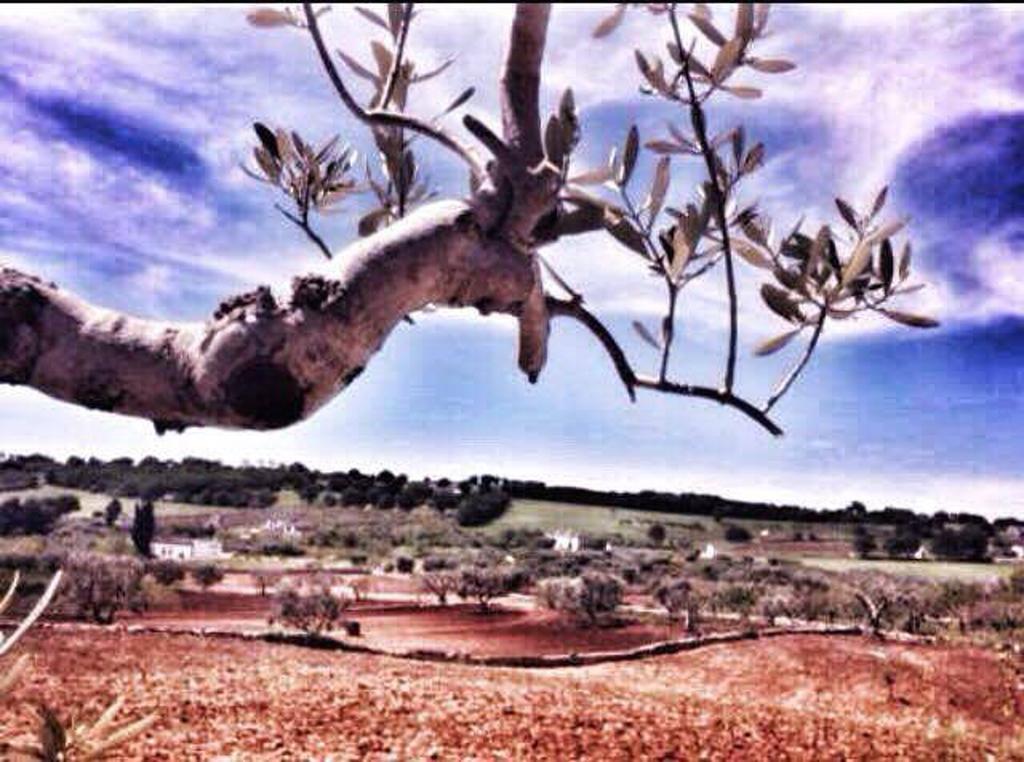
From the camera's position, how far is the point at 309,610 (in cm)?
1761

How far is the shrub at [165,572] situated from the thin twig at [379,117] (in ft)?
85.0

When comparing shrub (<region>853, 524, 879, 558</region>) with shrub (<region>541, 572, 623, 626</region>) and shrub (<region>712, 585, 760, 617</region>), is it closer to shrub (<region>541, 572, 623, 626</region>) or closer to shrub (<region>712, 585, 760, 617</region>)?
shrub (<region>712, 585, 760, 617</region>)

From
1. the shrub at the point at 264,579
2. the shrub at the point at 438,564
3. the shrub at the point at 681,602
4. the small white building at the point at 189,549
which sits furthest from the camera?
the small white building at the point at 189,549

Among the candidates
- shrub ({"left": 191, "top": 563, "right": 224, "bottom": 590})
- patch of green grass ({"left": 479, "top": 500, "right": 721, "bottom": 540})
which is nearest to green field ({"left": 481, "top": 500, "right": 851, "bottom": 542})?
patch of green grass ({"left": 479, "top": 500, "right": 721, "bottom": 540})

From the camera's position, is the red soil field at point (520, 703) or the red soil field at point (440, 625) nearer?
the red soil field at point (520, 703)

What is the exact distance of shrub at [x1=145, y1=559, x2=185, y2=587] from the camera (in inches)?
1003

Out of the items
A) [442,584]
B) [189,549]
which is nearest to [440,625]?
[442,584]

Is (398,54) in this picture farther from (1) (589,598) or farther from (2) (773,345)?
(1) (589,598)

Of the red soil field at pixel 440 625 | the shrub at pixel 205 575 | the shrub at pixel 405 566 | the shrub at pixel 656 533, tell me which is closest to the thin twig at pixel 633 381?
the red soil field at pixel 440 625

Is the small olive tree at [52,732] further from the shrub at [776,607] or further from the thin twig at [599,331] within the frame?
the shrub at [776,607]

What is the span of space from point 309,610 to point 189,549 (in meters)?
22.8

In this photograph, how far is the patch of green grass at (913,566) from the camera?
1310 inches

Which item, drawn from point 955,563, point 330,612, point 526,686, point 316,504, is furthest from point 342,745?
point 316,504

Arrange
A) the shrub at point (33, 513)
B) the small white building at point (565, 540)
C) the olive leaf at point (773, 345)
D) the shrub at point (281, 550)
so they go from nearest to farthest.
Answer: the olive leaf at point (773, 345) < the shrub at point (281, 550) < the small white building at point (565, 540) < the shrub at point (33, 513)
